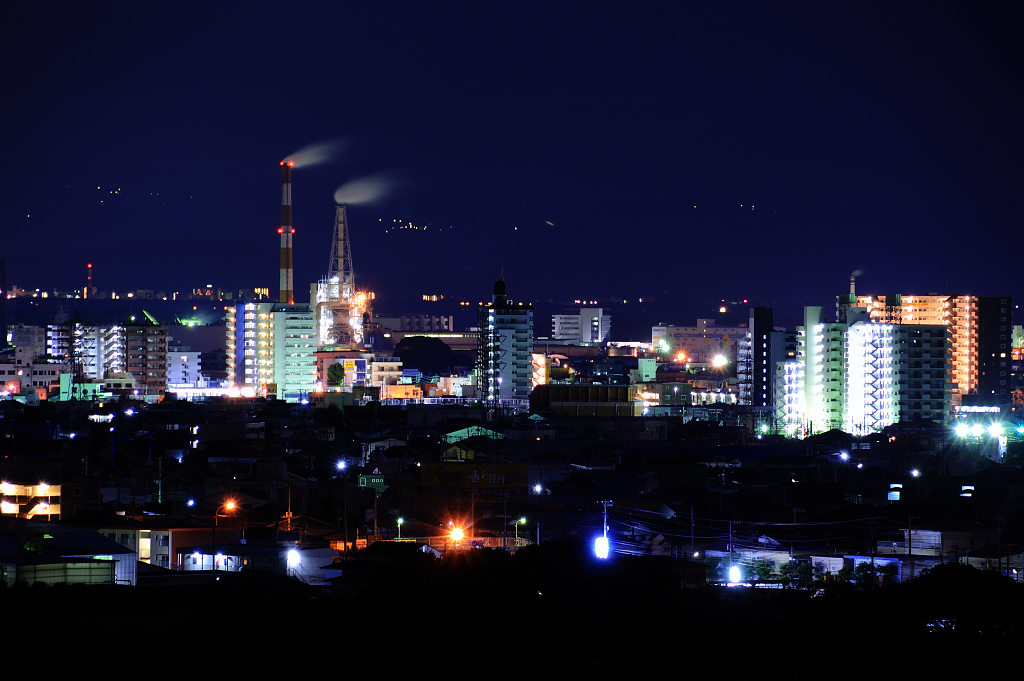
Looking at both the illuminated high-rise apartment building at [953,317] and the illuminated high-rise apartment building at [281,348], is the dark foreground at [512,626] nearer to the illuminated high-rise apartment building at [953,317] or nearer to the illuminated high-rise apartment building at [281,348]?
the illuminated high-rise apartment building at [953,317]

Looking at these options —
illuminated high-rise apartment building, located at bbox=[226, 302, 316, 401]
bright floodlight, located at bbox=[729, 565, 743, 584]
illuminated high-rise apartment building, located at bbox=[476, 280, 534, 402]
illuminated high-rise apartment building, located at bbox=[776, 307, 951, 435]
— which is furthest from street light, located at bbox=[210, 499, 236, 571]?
illuminated high-rise apartment building, located at bbox=[226, 302, 316, 401]

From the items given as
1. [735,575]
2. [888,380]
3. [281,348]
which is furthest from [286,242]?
[735,575]

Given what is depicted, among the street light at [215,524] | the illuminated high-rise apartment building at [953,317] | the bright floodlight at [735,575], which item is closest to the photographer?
the bright floodlight at [735,575]

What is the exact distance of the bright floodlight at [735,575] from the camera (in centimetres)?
1045

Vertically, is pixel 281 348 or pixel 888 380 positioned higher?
pixel 281 348

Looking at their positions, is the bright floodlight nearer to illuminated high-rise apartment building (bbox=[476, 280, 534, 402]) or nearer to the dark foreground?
the dark foreground

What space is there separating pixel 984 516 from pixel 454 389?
27292mm

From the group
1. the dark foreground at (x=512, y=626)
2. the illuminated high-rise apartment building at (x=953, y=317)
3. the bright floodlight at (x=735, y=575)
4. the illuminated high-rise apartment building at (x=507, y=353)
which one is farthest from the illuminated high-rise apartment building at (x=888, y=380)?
the dark foreground at (x=512, y=626)

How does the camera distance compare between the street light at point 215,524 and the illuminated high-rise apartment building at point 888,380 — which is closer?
the street light at point 215,524

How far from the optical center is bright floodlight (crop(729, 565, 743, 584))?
10.4 m

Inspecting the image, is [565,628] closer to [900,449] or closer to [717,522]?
[717,522]

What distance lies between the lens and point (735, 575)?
10.6 meters

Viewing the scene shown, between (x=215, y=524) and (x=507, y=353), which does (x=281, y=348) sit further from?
(x=215, y=524)

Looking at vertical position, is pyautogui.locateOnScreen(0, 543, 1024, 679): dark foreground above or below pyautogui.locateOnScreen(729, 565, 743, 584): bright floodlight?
above
